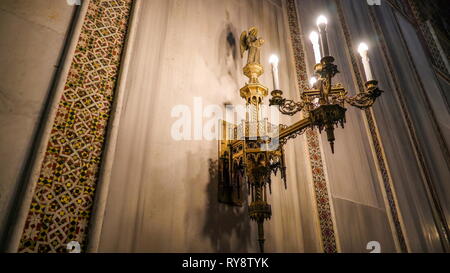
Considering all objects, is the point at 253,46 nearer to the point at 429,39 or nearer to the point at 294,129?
the point at 294,129

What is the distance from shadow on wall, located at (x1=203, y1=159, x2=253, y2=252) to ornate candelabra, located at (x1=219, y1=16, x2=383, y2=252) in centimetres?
4

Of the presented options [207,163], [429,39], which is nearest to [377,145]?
[207,163]

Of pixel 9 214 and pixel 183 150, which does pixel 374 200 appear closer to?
pixel 183 150

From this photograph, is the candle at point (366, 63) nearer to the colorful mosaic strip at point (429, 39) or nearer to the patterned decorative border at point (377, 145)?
the patterned decorative border at point (377, 145)

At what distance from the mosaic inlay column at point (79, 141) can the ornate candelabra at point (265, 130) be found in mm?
728

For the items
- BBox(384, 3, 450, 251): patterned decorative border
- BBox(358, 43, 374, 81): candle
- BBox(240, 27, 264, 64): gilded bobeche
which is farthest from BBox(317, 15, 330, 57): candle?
BBox(384, 3, 450, 251): patterned decorative border

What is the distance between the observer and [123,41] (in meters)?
1.70

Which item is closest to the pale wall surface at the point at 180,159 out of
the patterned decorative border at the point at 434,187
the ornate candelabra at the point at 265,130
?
the ornate candelabra at the point at 265,130

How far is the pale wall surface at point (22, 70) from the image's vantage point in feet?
3.78

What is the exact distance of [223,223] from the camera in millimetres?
1697

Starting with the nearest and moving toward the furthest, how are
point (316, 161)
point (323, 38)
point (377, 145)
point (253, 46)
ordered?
point (323, 38)
point (253, 46)
point (316, 161)
point (377, 145)

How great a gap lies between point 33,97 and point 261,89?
120 centimetres

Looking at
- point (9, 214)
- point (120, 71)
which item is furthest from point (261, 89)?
point (9, 214)

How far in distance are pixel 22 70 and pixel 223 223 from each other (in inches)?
48.2
